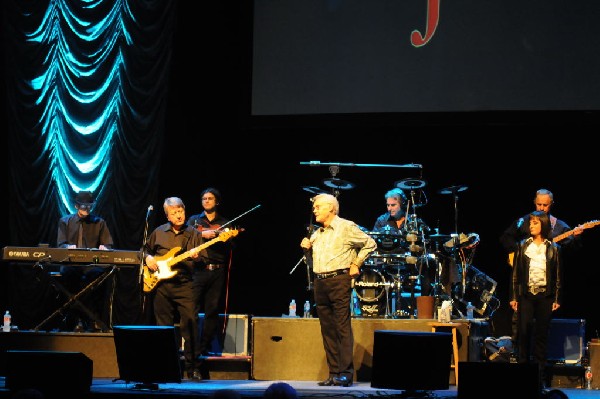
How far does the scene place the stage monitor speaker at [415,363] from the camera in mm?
7727

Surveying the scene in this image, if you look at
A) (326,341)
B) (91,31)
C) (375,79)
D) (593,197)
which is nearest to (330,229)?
(326,341)

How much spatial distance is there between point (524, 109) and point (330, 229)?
11.2ft

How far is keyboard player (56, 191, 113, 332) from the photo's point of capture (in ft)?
33.9

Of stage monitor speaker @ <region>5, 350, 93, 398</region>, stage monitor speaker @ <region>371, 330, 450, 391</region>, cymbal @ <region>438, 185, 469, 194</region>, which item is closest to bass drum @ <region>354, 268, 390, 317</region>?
cymbal @ <region>438, 185, 469, 194</region>

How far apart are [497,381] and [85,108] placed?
752cm

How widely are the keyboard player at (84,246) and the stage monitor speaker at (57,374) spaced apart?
3269 mm

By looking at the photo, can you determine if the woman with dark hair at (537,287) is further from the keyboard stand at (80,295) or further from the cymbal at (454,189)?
the keyboard stand at (80,295)

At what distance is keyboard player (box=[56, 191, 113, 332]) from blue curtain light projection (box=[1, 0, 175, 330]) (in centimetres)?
102

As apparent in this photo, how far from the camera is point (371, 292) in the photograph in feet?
33.9

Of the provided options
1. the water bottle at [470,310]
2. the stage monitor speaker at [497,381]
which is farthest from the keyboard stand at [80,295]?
the stage monitor speaker at [497,381]

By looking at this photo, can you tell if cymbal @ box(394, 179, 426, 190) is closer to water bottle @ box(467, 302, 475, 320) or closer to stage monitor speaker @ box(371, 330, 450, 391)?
water bottle @ box(467, 302, 475, 320)

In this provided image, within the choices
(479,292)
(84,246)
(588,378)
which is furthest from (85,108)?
(588,378)

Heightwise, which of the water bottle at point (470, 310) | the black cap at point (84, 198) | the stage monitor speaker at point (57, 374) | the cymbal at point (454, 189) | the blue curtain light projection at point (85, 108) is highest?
the blue curtain light projection at point (85, 108)

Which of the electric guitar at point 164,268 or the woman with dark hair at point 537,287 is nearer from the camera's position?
the electric guitar at point 164,268
